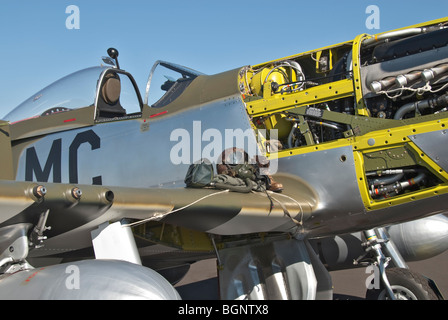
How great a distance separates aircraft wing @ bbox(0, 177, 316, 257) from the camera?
7.67 feet

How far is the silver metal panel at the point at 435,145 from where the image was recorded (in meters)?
3.54

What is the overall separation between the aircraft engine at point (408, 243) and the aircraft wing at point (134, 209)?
1821 mm

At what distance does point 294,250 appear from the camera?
441 centimetres

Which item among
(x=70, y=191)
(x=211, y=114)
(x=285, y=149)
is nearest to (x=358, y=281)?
(x=285, y=149)

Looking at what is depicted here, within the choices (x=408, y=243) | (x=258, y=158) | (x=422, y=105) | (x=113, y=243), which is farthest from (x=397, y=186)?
(x=113, y=243)

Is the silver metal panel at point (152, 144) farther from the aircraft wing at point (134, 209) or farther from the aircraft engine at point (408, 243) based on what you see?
the aircraft engine at point (408, 243)

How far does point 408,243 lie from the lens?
5363mm

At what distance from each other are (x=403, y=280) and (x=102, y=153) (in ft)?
9.79

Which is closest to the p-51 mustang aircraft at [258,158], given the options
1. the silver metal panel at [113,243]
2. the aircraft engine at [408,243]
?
the silver metal panel at [113,243]

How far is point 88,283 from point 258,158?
2.14m

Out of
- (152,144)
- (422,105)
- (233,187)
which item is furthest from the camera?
(152,144)

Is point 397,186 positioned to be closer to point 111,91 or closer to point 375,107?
point 375,107

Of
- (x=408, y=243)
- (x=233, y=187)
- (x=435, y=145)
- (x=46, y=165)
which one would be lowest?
(x=408, y=243)
